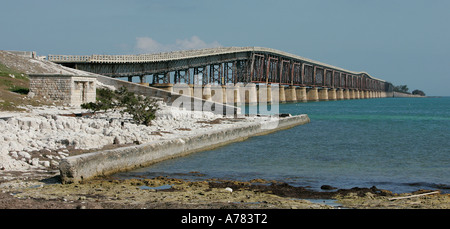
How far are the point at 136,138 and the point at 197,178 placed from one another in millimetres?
5116

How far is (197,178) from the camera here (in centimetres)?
1738

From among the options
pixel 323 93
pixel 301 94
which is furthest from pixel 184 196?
pixel 323 93

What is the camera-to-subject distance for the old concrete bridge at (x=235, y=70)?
66750 millimetres

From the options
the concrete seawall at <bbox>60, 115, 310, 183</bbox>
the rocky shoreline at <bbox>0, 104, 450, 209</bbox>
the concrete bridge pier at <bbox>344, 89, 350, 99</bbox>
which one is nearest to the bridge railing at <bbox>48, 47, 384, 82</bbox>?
the concrete seawall at <bbox>60, 115, 310, 183</bbox>

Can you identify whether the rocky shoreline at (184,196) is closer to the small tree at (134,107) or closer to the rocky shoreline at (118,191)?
the rocky shoreline at (118,191)

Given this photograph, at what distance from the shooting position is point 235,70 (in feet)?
347

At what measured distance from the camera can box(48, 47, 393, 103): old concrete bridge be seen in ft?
219

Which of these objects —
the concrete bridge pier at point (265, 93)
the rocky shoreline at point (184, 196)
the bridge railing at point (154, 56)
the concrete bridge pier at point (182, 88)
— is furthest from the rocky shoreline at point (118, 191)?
the concrete bridge pier at point (265, 93)

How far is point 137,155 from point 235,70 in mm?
87808

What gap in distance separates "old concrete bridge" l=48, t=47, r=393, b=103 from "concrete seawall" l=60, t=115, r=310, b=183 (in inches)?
1362

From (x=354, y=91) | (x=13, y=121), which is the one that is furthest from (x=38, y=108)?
(x=354, y=91)

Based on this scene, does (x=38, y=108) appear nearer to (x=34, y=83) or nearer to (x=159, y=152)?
(x=34, y=83)

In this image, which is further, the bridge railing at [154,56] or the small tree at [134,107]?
the bridge railing at [154,56]

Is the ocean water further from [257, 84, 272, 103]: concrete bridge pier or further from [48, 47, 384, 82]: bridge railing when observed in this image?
[257, 84, 272, 103]: concrete bridge pier
